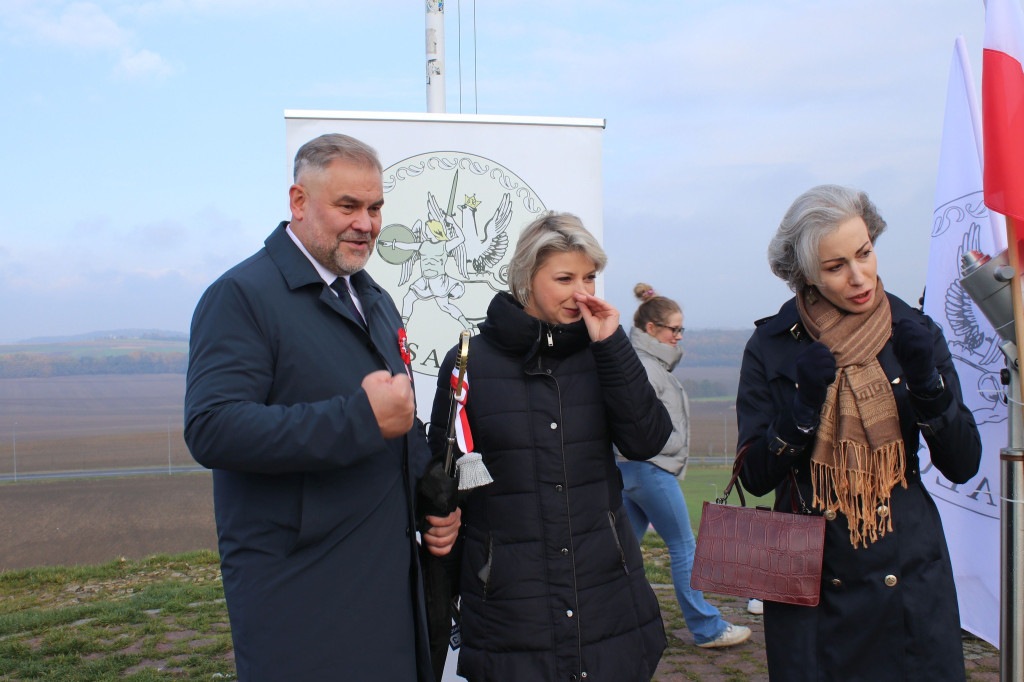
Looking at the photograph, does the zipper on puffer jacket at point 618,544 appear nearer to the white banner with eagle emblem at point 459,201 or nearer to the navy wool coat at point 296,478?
the navy wool coat at point 296,478

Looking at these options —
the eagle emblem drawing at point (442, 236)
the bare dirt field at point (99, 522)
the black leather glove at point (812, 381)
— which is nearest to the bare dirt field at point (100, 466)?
the bare dirt field at point (99, 522)

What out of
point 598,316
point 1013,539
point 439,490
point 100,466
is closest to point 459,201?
point 598,316

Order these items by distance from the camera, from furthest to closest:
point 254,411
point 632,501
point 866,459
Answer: point 632,501 → point 866,459 → point 254,411

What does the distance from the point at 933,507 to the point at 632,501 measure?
8.44 feet

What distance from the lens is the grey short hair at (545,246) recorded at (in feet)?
7.75

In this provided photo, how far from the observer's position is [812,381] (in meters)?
2.03

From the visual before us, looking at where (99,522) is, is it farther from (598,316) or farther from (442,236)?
(598,316)

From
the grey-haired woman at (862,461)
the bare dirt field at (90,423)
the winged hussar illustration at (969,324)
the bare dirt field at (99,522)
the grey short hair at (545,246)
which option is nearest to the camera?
the grey-haired woman at (862,461)

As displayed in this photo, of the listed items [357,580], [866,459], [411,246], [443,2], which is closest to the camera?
[357,580]

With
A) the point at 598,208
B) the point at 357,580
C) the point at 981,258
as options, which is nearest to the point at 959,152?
the point at 598,208

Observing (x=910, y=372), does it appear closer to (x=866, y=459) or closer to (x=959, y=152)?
(x=866, y=459)

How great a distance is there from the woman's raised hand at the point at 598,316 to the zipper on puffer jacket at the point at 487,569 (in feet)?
2.10

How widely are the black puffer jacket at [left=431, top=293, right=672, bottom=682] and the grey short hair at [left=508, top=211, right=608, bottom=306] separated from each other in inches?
4.3

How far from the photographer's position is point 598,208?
12.6 ft
